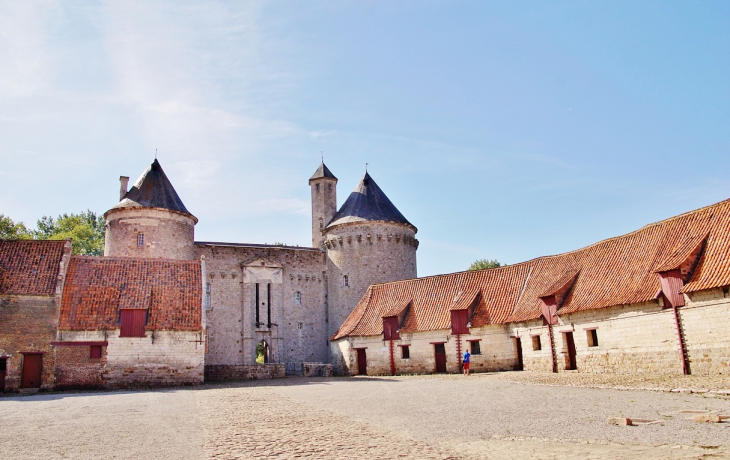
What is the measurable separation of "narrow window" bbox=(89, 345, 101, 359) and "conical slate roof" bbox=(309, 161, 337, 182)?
22.7 metres

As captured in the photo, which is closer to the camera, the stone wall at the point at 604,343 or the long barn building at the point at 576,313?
the stone wall at the point at 604,343

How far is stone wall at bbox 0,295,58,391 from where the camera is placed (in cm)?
2470

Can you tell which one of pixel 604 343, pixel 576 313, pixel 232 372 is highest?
pixel 576 313

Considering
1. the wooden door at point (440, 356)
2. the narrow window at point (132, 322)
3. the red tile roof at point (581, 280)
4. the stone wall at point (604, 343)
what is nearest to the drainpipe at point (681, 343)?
the stone wall at point (604, 343)

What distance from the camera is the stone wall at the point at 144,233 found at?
118ft

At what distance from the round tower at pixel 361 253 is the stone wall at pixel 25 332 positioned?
19.7 metres

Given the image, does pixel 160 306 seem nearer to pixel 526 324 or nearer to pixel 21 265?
pixel 21 265

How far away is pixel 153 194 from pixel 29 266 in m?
11.0

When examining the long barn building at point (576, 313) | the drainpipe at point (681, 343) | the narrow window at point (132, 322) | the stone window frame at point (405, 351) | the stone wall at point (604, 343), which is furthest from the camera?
the stone window frame at point (405, 351)

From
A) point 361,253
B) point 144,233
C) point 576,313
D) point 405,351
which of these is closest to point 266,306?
point 361,253

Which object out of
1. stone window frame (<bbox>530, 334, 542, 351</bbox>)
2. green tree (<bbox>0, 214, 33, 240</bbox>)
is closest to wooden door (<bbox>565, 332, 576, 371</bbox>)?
stone window frame (<bbox>530, 334, 542, 351</bbox>)

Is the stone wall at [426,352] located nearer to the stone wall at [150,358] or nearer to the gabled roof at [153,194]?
the stone wall at [150,358]

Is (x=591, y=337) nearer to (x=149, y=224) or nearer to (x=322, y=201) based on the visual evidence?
(x=322, y=201)

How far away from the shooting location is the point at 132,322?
2722 cm
